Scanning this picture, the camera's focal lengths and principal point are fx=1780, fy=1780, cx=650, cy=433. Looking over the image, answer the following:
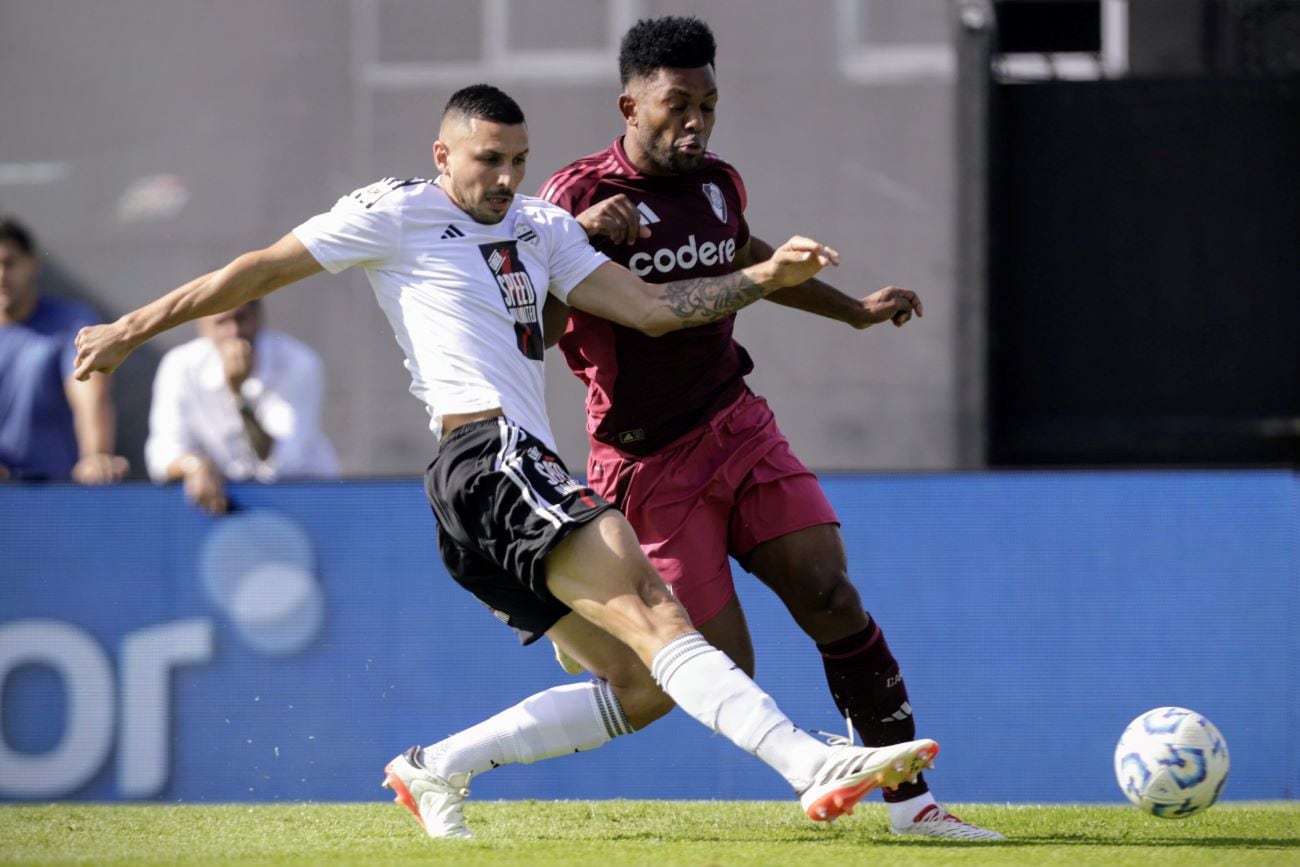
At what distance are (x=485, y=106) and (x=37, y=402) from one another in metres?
3.88

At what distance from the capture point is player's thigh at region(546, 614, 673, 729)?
463 cm

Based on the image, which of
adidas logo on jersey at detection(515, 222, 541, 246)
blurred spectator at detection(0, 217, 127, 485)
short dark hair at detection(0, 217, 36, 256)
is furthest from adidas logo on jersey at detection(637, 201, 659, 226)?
short dark hair at detection(0, 217, 36, 256)

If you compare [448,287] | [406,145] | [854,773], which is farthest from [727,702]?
[406,145]

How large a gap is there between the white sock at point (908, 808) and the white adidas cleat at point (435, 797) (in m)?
1.18

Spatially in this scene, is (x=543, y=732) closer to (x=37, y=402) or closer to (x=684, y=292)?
(x=684, y=292)

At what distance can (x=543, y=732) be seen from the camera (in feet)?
15.7

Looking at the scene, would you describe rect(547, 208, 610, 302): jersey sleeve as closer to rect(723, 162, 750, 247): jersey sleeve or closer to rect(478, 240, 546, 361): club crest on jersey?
rect(478, 240, 546, 361): club crest on jersey

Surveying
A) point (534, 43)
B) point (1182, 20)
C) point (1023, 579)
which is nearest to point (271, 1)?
point (534, 43)

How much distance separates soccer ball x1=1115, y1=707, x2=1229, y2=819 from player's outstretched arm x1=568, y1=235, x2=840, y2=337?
1.65 meters

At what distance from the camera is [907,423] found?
9.52 metres

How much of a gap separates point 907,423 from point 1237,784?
3.35 m

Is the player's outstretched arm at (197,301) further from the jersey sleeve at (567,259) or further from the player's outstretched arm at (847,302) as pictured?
the player's outstretched arm at (847,302)

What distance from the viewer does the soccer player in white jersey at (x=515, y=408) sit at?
4.12 m

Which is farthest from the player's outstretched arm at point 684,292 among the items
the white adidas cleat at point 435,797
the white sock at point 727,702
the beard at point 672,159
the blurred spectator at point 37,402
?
the blurred spectator at point 37,402
